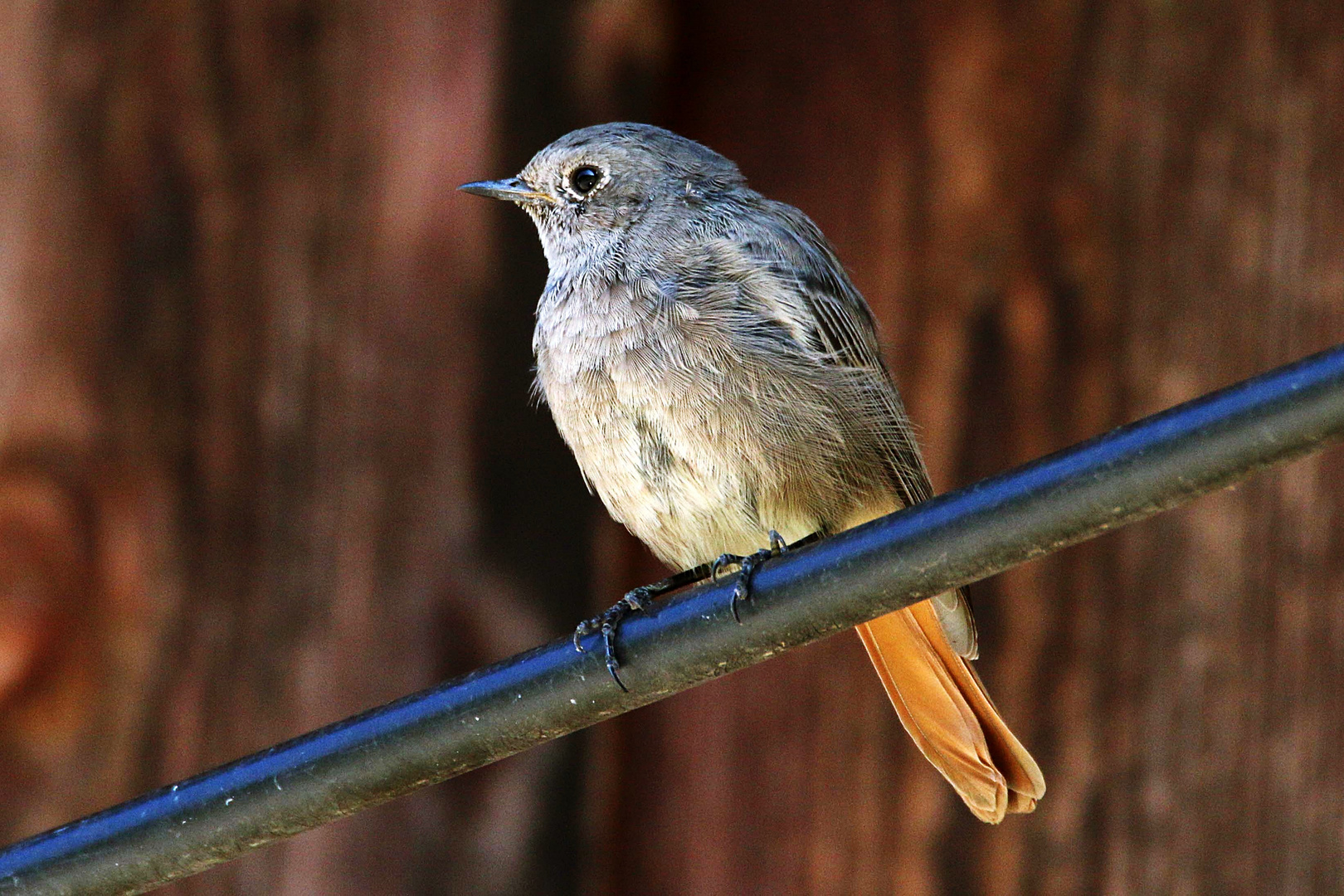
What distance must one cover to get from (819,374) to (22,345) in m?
Result: 2.18

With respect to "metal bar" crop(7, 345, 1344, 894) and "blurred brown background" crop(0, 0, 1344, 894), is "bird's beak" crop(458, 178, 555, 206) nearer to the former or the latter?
"blurred brown background" crop(0, 0, 1344, 894)

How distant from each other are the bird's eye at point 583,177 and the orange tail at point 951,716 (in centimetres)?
148

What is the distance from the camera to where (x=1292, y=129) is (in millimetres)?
4547

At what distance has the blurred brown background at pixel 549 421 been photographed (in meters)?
4.40

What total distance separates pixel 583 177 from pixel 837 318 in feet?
3.03

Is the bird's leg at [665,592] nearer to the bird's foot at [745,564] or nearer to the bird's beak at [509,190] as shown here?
the bird's foot at [745,564]

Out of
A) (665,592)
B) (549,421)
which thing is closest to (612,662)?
(665,592)

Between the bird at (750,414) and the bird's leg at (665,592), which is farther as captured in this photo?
the bird at (750,414)

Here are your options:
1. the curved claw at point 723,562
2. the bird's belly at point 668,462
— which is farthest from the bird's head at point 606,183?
the curved claw at point 723,562

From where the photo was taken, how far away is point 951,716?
3.90m

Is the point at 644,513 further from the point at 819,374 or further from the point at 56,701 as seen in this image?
the point at 56,701

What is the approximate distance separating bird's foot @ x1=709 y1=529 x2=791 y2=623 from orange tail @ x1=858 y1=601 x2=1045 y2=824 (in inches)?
14.8

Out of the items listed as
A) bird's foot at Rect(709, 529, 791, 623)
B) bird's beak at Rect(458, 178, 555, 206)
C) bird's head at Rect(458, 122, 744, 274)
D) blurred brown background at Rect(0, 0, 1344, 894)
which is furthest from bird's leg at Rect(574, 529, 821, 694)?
bird's beak at Rect(458, 178, 555, 206)

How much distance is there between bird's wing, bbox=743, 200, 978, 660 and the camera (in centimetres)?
422
